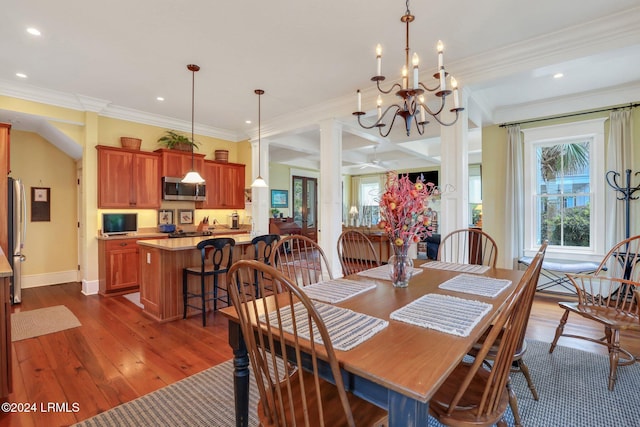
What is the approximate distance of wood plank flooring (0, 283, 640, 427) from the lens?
6.63 feet

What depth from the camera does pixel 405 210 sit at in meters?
1.72

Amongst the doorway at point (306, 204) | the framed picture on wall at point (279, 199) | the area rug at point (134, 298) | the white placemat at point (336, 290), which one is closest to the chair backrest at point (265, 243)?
the area rug at point (134, 298)

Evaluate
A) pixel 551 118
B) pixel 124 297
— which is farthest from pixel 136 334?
pixel 551 118

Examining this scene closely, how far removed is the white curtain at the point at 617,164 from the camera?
3875 millimetres

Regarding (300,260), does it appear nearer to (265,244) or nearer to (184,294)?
(265,244)

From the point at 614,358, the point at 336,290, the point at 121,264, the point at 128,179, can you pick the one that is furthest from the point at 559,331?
the point at 128,179

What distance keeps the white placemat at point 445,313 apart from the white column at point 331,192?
3.06 meters

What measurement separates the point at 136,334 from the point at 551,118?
5960 millimetres

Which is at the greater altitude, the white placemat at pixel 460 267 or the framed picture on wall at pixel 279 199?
the framed picture on wall at pixel 279 199

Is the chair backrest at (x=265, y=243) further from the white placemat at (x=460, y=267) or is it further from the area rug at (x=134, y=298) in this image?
the white placemat at (x=460, y=267)

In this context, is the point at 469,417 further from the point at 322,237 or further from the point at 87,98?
the point at 87,98

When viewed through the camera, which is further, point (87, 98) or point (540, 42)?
point (87, 98)

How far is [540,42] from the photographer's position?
2.92 meters

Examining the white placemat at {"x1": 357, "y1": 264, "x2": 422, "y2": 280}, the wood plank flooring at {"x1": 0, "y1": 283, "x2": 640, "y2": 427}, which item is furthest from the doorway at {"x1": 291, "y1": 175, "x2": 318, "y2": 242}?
the white placemat at {"x1": 357, "y1": 264, "x2": 422, "y2": 280}
